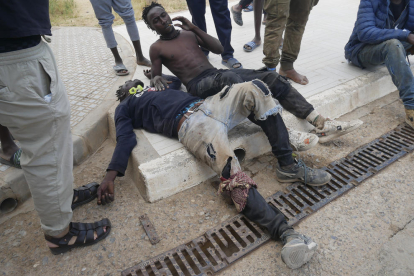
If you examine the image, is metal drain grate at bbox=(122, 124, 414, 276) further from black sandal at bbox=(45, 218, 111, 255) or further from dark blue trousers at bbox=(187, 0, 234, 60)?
dark blue trousers at bbox=(187, 0, 234, 60)

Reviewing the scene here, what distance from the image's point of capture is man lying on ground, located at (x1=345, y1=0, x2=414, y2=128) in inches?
119

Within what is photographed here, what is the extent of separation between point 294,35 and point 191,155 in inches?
79.5

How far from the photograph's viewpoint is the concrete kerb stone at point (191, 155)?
2373mm

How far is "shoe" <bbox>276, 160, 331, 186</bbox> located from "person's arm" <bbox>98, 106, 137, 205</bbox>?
1.30m

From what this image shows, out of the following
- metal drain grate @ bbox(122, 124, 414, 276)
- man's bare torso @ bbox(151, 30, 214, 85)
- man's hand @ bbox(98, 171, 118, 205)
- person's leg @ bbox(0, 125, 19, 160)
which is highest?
man's bare torso @ bbox(151, 30, 214, 85)

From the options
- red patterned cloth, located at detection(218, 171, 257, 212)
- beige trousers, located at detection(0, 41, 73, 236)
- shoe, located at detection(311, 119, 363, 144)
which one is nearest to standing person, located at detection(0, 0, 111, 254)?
beige trousers, located at detection(0, 41, 73, 236)

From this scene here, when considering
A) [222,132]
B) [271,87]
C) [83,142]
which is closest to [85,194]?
[83,142]

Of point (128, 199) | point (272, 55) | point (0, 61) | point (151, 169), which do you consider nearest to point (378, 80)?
point (272, 55)

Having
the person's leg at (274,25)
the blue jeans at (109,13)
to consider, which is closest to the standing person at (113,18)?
the blue jeans at (109,13)

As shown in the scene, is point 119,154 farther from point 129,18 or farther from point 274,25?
point 129,18

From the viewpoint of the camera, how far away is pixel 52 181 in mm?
1716

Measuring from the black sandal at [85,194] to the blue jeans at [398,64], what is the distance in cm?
311

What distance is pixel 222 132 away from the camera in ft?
7.54

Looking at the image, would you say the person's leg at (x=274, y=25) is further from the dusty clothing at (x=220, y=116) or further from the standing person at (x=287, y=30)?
the dusty clothing at (x=220, y=116)
